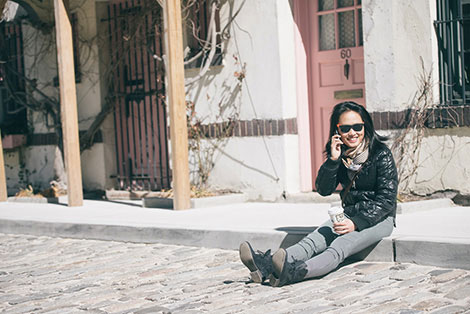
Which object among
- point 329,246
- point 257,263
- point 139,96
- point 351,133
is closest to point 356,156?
point 351,133

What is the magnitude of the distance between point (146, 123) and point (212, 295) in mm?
6820

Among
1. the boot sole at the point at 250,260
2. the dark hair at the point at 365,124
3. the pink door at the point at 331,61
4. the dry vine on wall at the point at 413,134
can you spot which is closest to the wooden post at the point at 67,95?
the pink door at the point at 331,61

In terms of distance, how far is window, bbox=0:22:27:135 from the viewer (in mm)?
13328

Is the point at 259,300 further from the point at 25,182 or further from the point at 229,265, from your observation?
the point at 25,182

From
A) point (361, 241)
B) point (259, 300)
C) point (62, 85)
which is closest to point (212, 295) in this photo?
point (259, 300)

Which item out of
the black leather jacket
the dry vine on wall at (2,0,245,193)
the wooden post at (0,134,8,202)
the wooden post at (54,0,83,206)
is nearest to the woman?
the black leather jacket

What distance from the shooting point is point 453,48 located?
27.5ft

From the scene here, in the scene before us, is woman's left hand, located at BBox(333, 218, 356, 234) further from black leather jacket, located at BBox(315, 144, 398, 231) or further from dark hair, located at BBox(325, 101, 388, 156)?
dark hair, located at BBox(325, 101, 388, 156)

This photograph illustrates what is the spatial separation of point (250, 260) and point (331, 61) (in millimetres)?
4762

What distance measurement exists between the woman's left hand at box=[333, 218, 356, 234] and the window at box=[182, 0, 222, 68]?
5.12 m

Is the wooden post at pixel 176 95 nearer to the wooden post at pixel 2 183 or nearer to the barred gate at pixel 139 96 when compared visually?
the barred gate at pixel 139 96

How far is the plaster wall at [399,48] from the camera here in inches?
331

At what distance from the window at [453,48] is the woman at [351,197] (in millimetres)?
2925

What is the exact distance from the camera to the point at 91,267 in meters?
6.51
